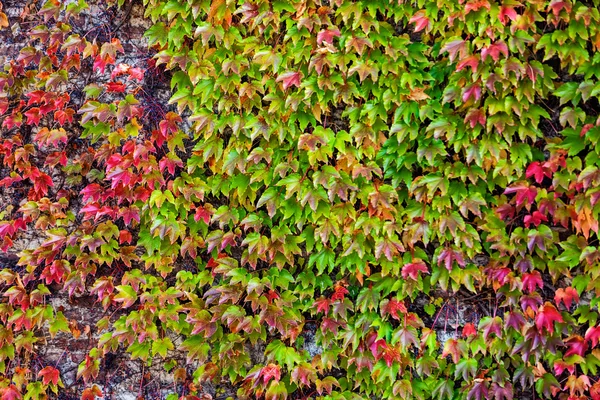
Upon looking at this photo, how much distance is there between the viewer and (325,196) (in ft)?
8.12

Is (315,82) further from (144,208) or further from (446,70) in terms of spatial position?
(144,208)

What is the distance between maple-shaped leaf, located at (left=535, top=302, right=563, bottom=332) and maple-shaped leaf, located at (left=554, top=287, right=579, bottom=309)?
56mm

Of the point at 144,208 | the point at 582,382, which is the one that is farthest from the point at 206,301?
the point at 582,382

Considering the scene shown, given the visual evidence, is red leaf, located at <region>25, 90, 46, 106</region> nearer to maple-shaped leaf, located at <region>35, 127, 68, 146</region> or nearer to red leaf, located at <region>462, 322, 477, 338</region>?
maple-shaped leaf, located at <region>35, 127, 68, 146</region>

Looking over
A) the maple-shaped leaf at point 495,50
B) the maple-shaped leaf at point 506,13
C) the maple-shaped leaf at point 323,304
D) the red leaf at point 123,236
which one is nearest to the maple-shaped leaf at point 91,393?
the red leaf at point 123,236

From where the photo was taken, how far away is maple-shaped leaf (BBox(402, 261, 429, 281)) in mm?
2465

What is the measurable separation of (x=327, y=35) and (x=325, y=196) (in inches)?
31.0

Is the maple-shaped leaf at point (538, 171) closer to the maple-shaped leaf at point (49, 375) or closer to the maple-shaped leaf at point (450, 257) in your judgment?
the maple-shaped leaf at point (450, 257)

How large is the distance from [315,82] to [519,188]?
3.67 feet

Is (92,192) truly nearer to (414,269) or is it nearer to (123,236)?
(123,236)

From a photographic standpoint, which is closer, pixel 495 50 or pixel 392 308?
pixel 495 50

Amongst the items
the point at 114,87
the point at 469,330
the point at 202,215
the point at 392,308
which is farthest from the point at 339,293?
the point at 114,87

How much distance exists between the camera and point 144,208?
2.65 m

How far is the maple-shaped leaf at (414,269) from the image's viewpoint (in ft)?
8.09
